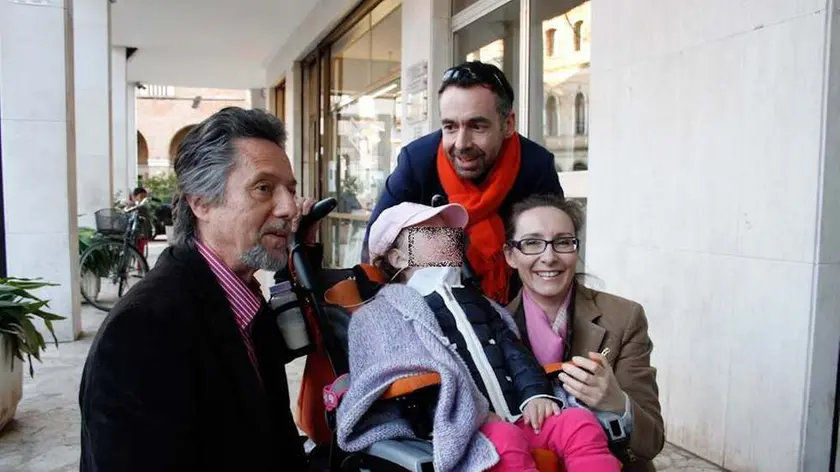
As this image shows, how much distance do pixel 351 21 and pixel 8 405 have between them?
21.6ft

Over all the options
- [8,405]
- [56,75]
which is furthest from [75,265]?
[8,405]

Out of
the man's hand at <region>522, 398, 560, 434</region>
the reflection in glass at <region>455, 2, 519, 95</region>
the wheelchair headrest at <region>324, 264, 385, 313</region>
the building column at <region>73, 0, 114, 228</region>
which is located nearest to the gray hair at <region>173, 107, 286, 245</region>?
the wheelchair headrest at <region>324, 264, 385, 313</region>

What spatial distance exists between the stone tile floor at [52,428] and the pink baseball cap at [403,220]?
185cm

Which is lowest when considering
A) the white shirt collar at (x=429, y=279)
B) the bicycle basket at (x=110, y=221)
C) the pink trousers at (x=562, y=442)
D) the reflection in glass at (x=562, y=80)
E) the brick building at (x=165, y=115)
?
the pink trousers at (x=562, y=442)

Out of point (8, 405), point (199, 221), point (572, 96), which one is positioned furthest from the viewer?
point (572, 96)

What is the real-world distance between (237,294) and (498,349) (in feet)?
2.11

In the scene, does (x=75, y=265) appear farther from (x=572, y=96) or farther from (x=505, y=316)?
(x=505, y=316)

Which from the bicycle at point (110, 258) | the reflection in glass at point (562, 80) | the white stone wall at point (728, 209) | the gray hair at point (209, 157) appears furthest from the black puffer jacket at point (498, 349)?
the bicycle at point (110, 258)

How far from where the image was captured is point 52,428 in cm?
366

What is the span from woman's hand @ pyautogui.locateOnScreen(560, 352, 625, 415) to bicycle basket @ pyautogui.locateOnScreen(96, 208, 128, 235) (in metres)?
6.63

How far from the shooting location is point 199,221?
1523 millimetres

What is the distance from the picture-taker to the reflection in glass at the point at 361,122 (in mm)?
7621

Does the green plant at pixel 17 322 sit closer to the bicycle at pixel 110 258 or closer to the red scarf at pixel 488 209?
the red scarf at pixel 488 209

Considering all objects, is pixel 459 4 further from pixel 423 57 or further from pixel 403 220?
pixel 403 220
